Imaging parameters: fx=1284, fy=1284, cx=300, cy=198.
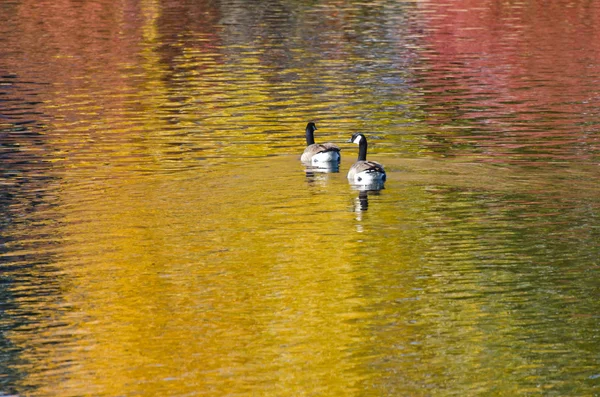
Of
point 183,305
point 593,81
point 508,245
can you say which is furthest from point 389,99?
point 183,305

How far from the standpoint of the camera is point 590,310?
19.8 meters

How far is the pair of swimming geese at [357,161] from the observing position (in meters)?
28.2

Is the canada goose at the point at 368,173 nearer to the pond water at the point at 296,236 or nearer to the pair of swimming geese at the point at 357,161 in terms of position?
the pair of swimming geese at the point at 357,161

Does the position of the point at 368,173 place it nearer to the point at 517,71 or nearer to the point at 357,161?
the point at 357,161

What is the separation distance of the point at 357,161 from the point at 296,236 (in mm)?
5613

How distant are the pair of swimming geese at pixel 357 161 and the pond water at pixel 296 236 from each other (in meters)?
0.47

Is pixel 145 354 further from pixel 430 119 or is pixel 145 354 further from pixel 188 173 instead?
pixel 430 119

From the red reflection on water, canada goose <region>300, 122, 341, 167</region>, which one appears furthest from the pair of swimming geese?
the red reflection on water

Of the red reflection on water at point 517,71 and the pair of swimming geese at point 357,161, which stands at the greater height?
the pair of swimming geese at point 357,161

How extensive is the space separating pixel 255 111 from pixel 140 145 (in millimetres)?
7503

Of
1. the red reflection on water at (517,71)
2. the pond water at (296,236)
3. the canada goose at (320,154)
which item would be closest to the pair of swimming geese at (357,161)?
the canada goose at (320,154)

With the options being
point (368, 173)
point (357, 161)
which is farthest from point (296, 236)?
point (357, 161)

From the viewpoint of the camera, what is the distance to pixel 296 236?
963 inches

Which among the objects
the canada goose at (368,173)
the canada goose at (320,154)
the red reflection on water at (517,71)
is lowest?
the red reflection on water at (517,71)
